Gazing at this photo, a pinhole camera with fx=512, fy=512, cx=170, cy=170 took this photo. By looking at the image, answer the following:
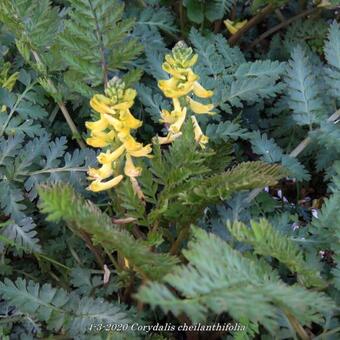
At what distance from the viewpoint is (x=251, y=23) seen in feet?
7.66

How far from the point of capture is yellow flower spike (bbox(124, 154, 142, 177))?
4.83 feet

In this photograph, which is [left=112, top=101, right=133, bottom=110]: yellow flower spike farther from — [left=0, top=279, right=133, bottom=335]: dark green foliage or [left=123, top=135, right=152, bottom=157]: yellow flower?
[left=0, top=279, right=133, bottom=335]: dark green foliage

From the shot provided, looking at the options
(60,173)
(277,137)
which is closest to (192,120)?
(60,173)

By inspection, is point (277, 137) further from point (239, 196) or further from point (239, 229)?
point (239, 229)

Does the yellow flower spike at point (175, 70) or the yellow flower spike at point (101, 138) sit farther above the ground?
the yellow flower spike at point (175, 70)

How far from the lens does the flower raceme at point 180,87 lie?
1502mm

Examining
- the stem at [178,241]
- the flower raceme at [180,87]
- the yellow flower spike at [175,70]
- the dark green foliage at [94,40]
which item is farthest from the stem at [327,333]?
the dark green foliage at [94,40]

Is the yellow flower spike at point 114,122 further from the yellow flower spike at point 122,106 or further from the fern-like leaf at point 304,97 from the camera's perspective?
the fern-like leaf at point 304,97

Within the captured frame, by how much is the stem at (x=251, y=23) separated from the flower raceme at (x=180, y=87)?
0.87 m

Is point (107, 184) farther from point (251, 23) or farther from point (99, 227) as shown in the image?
point (251, 23)

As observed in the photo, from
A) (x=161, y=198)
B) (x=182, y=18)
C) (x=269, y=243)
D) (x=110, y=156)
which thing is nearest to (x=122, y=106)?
(x=110, y=156)

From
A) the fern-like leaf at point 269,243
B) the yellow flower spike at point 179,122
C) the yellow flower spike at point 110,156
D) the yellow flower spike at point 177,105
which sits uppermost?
the yellow flower spike at point 177,105

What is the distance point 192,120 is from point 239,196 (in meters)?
0.37

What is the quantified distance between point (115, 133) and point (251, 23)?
119cm
